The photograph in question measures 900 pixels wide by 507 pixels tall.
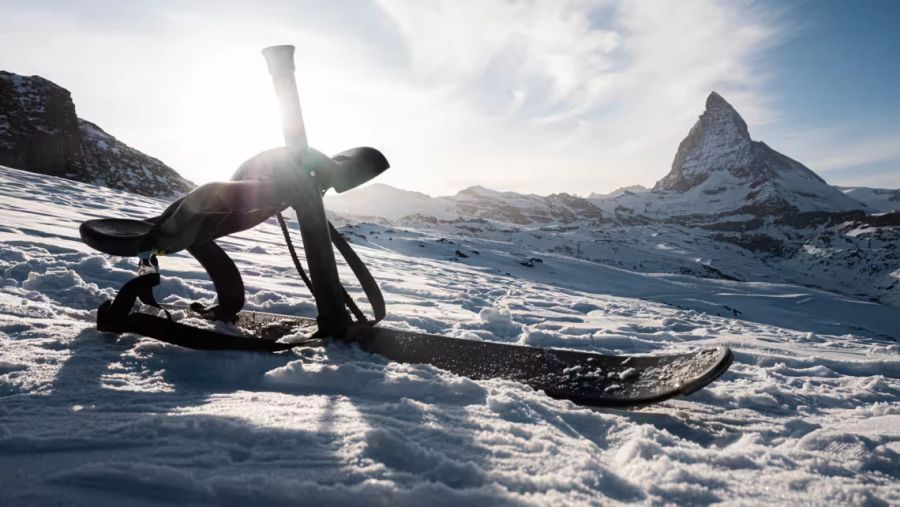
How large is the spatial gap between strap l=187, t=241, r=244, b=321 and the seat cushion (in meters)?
0.44

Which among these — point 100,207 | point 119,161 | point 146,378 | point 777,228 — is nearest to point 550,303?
point 146,378

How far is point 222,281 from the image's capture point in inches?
100

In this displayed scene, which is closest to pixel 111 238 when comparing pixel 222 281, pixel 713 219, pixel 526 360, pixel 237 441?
pixel 222 281

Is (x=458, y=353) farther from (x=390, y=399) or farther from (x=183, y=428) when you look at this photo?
(x=183, y=428)

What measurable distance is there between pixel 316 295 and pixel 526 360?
44.1 inches

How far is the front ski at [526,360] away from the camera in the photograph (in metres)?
1.85

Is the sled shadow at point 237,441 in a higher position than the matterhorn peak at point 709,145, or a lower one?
lower

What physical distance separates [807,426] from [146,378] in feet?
8.27

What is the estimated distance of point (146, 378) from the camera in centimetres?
162

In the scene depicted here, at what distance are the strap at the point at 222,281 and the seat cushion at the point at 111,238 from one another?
440mm

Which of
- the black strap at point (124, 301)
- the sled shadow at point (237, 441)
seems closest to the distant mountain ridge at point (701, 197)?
the black strap at point (124, 301)

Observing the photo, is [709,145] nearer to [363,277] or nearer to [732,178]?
[732,178]

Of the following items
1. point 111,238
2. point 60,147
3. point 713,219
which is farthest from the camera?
point 713,219

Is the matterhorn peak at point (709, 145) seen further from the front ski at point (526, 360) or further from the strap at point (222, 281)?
the strap at point (222, 281)
